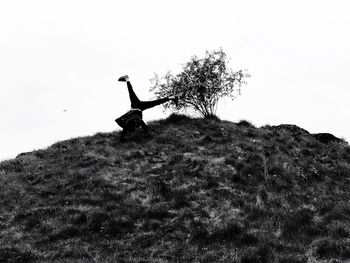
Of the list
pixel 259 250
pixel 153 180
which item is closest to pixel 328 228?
pixel 259 250

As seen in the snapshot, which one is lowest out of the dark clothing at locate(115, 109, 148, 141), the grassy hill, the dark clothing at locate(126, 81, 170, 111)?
the grassy hill

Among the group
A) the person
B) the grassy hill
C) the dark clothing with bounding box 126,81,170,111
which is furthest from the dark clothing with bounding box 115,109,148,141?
the grassy hill

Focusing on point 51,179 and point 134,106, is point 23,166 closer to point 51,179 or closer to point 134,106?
point 51,179

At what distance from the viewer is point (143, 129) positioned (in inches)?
1095

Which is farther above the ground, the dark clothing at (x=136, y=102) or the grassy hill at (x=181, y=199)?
the dark clothing at (x=136, y=102)

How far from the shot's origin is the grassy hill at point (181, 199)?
14.6 m

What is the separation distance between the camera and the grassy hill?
1462 cm

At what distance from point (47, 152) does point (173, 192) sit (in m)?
10.6

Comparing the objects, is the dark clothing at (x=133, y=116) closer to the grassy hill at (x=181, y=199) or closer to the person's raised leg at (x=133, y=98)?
the person's raised leg at (x=133, y=98)

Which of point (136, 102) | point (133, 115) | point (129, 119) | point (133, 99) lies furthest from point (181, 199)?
point (133, 99)

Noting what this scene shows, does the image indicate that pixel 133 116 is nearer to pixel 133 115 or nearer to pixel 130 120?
pixel 133 115

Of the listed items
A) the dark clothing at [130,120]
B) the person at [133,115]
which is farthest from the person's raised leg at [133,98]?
the dark clothing at [130,120]

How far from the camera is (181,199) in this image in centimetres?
1862

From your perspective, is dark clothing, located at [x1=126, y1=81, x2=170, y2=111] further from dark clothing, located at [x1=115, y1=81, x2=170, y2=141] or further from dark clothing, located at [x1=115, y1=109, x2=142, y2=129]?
dark clothing, located at [x1=115, y1=109, x2=142, y2=129]
